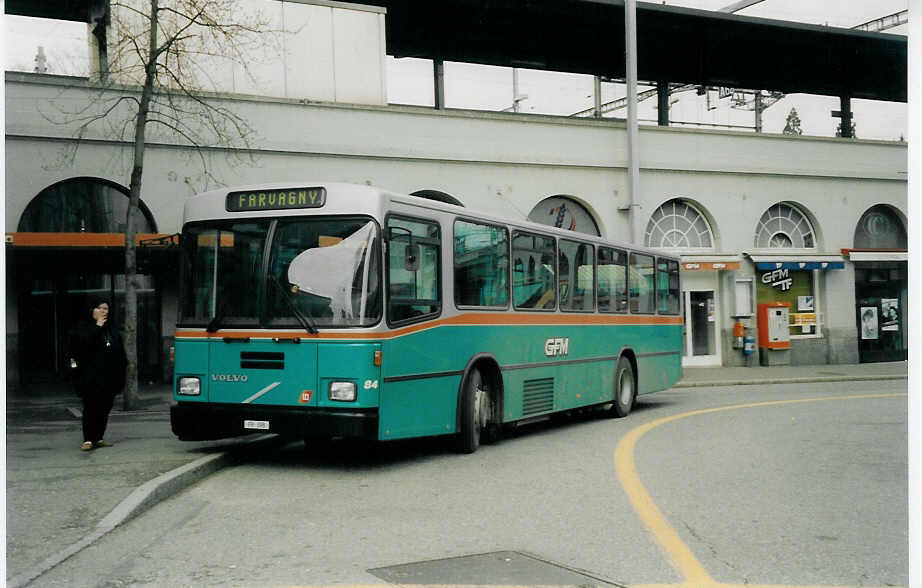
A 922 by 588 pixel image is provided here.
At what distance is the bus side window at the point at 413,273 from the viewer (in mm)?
10102

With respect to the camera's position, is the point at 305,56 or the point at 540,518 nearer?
the point at 540,518

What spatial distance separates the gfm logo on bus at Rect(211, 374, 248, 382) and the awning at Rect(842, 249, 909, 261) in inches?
1006

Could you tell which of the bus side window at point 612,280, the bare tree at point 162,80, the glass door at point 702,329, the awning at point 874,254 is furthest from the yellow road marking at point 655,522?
the awning at point 874,254

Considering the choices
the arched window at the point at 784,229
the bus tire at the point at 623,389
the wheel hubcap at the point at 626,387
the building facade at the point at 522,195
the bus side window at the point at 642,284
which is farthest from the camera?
the arched window at the point at 784,229

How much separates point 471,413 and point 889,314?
25.3m

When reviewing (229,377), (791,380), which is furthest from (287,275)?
(791,380)

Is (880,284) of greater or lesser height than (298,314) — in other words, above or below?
above

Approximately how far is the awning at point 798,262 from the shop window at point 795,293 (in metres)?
0.45

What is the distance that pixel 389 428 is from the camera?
32.7 feet

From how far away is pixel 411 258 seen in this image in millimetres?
10383

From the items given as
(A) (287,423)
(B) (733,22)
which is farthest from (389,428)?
(B) (733,22)

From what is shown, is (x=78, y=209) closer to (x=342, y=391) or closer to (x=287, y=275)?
(x=287, y=275)

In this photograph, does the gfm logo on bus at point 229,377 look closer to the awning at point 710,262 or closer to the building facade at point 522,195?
the building facade at point 522,195

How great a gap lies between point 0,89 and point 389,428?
597 cm
